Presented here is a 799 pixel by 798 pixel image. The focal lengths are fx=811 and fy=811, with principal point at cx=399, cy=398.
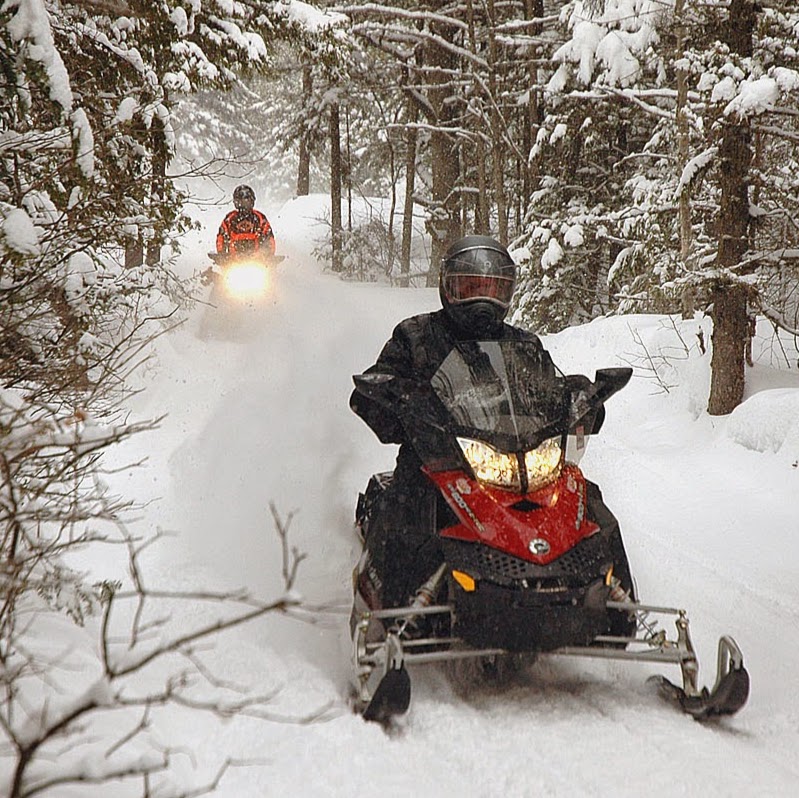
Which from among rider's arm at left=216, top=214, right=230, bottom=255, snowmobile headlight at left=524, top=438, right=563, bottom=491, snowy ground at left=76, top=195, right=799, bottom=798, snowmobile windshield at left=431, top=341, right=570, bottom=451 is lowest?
snowy ground at left=76, top=195, right=799, bottom=798

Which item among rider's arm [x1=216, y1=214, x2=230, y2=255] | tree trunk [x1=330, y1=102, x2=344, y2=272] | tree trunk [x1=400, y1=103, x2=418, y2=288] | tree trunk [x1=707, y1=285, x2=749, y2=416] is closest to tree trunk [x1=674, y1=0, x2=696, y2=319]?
tree trunk [x1=707, y1=285, x2=749, y2=416]

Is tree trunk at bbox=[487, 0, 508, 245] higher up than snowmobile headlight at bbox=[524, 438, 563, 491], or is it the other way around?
tree trunk at bbox=[487, 0, 508, 245]

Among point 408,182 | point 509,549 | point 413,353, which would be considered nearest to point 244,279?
point 408,182

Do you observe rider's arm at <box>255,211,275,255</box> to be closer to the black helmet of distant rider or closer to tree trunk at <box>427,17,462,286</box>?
tree trunk at <box>427,17,462,286</box>

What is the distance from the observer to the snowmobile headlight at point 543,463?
3816 millimetres

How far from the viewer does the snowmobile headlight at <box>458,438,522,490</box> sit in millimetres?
3789

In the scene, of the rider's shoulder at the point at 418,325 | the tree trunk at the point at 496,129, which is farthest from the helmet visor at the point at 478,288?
the tree trunk at the point at 496,129

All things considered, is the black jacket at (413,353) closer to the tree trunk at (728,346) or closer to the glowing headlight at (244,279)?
the tree trunk at (728,346)

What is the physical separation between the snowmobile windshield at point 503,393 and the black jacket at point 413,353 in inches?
5.4

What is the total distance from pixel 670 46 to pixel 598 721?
1250 centimetres

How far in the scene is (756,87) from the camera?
701cm

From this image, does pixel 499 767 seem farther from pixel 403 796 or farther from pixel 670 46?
pixel 670 46

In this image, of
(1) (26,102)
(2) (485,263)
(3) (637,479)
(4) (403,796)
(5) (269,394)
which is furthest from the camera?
(5) (269,394)

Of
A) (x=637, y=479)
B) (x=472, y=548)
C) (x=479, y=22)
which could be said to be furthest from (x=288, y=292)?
(x=472, y=548)
